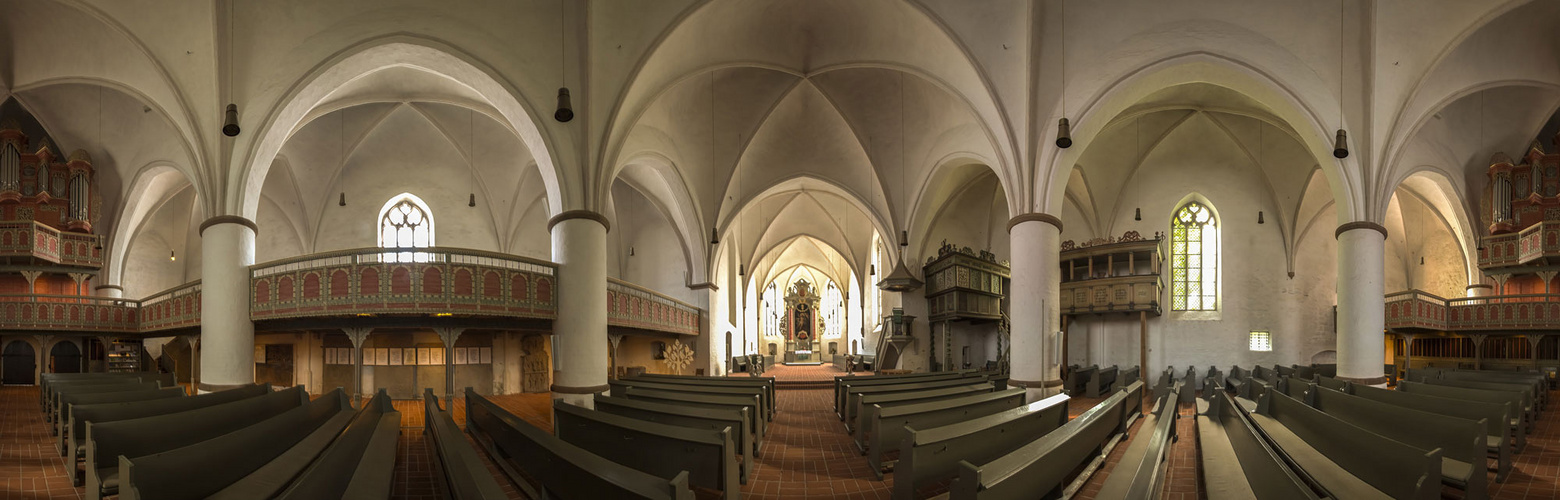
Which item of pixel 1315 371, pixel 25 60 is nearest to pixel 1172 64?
pixel 1315 371

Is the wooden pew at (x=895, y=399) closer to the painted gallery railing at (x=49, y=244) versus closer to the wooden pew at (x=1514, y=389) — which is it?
the wooden pew at (x=1514, y=389)

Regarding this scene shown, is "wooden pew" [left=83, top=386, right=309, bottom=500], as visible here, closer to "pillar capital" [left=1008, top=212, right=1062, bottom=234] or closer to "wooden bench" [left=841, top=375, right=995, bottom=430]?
"wooden bench" [left=841, top=375, right=995, bottom=430]

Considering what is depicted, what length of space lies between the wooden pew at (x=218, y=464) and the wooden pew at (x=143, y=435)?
1.23ft

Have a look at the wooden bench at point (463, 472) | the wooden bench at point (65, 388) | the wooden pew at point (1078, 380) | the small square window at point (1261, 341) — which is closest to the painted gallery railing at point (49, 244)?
the wooden bench at point (65, 388)

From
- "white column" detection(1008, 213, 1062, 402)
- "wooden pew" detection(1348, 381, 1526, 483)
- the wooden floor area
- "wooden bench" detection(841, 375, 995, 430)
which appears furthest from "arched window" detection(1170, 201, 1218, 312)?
"wooden pew" detection(1348, 381, 1526, 483)

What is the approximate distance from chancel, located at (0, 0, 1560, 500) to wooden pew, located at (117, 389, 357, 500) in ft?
0.11

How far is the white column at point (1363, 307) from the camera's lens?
12.3 m

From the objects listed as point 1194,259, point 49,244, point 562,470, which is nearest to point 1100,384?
point 1194,259

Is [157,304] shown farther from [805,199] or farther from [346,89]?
[805,199]

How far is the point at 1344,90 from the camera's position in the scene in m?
12.0

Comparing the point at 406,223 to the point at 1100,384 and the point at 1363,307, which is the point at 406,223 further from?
the point at 1363,307

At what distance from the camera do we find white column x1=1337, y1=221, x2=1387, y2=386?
1234cm

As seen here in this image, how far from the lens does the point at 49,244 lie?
1628cm

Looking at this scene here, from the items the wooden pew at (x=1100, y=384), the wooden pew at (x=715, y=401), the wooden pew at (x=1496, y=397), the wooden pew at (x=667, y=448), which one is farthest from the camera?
the wooden pew at (x=1100, y=384)
